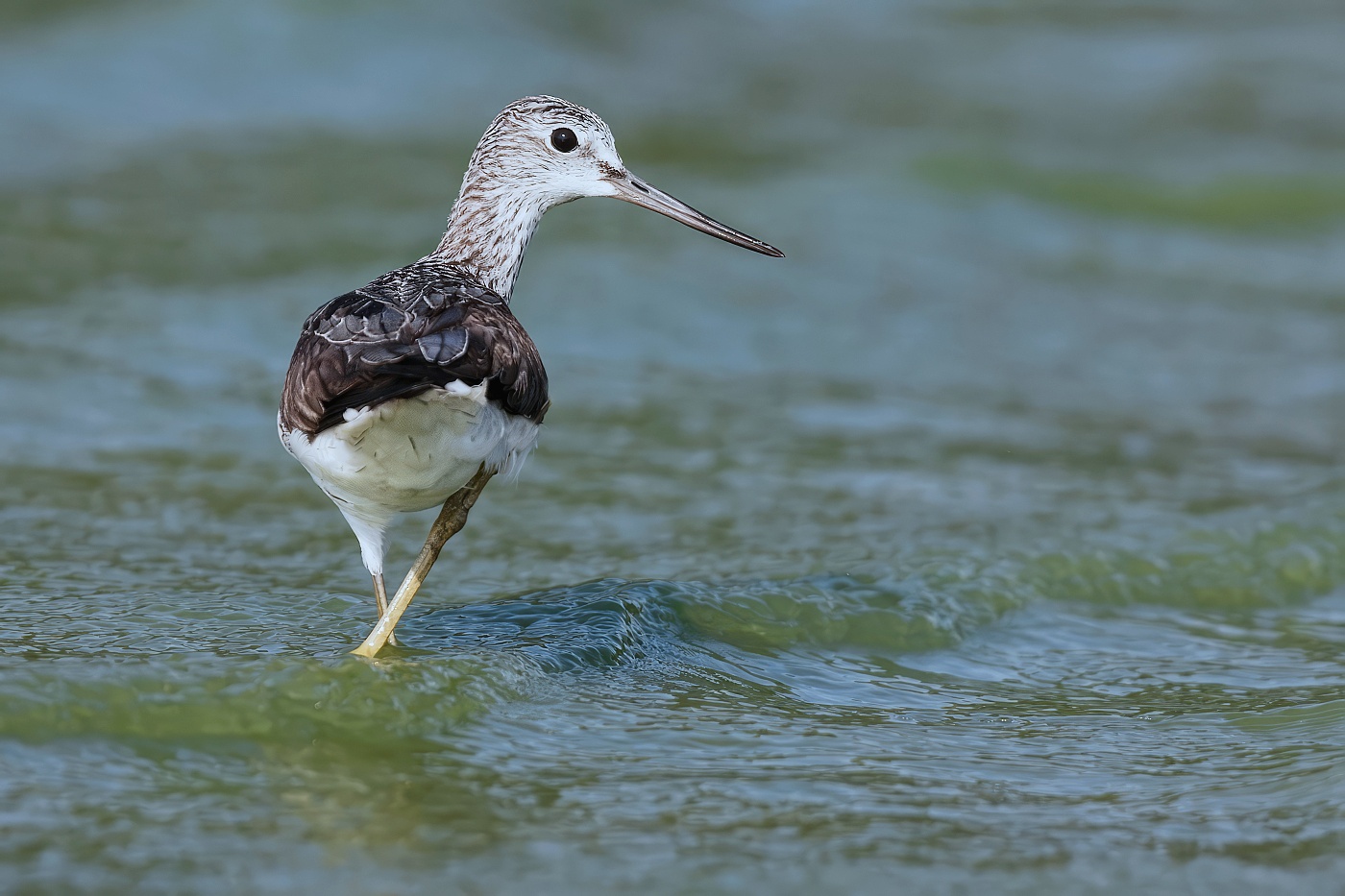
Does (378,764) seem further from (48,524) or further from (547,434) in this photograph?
(547,434)

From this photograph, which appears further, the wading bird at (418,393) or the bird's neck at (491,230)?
the bird's neck at (491,230)

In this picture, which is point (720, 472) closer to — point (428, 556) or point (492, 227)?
point (492, 227)

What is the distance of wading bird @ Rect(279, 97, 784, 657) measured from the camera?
5570 millimetres

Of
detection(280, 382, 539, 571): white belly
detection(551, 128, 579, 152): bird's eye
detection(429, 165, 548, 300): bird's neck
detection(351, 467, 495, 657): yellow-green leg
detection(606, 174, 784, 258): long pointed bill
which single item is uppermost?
detection(551, 128, 579, 152): bird's eye

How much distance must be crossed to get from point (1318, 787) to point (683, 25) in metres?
16.4

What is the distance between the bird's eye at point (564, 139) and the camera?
Result: 24.9 ft

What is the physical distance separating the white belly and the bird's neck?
1.19 meters

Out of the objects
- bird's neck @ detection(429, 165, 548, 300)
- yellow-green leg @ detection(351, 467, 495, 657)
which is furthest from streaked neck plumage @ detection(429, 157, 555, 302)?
yellow-green leg @ detection(351, 467, 495, 657)

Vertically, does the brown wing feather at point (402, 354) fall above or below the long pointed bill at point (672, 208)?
below

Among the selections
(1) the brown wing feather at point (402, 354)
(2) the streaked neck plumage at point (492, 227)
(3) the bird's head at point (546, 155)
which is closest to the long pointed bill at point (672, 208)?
(3) the bird's head at point (546, 155)

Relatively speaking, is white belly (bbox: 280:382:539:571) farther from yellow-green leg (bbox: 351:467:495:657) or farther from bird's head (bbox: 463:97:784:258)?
bird's head (bbox: 463:97:784:258)

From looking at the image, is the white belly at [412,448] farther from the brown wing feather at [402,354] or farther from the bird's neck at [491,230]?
the bird's neck at [491,230]

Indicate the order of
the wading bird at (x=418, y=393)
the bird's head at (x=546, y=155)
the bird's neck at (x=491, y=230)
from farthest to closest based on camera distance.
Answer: the bird's head at (x=546, y=155), the bird's neck at (x=491, y=230), the wading bird at (x=418, y=393)

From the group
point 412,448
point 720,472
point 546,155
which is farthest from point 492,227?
point 720,472
